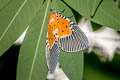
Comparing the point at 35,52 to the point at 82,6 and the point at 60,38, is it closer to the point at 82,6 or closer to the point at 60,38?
the point at 60,38

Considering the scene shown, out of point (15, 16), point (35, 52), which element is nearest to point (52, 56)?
point (35, 52)

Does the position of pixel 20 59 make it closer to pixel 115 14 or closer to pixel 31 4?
pixel 31 4

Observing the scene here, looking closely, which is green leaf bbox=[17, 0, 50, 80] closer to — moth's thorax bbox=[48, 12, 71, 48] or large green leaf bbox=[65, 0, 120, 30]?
moth's thorax bbox=[48, 12, 71, 48]

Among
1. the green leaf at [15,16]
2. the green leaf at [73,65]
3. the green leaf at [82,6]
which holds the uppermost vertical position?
the green leaf at [15,16]

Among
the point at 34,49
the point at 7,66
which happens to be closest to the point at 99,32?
the point at 7,66

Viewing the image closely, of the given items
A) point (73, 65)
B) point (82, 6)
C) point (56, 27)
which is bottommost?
point (73, 65)

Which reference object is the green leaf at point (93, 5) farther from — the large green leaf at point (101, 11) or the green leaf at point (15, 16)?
the green leaf at point (15, 16)

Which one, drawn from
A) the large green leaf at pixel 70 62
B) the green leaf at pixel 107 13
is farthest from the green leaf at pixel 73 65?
the green leaf at pixel 107 13
